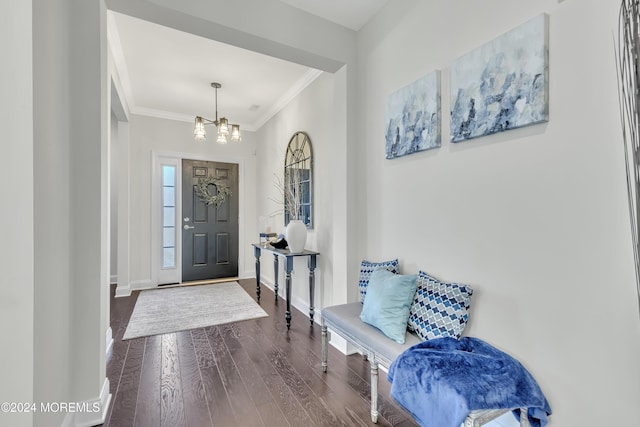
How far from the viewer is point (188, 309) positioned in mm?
3662

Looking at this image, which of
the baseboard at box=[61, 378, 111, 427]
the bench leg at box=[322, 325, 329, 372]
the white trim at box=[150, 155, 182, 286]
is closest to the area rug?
the white trim at box=[150, 155, 182, 286]

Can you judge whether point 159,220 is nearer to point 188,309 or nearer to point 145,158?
point 145,158

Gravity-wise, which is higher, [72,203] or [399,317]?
[72,203]

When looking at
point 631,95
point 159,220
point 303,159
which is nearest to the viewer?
point 631,95

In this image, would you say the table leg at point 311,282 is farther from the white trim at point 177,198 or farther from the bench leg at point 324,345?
the white trim at point 177,198

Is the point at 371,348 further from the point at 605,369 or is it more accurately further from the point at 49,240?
the point at 49,240

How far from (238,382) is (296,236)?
4.86 ft

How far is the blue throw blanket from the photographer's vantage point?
3.81 ft

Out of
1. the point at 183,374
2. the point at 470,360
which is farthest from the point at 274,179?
the point at 470,360

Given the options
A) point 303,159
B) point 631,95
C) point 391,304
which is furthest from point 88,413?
point 631,95

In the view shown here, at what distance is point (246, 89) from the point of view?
380 centimetres

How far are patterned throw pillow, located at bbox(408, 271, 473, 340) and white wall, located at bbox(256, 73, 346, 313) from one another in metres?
1.06

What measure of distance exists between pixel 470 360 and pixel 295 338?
183 centimetres

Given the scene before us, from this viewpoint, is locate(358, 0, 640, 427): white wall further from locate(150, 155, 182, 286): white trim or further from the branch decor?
locate(150, 155, 182, 286): white trim
